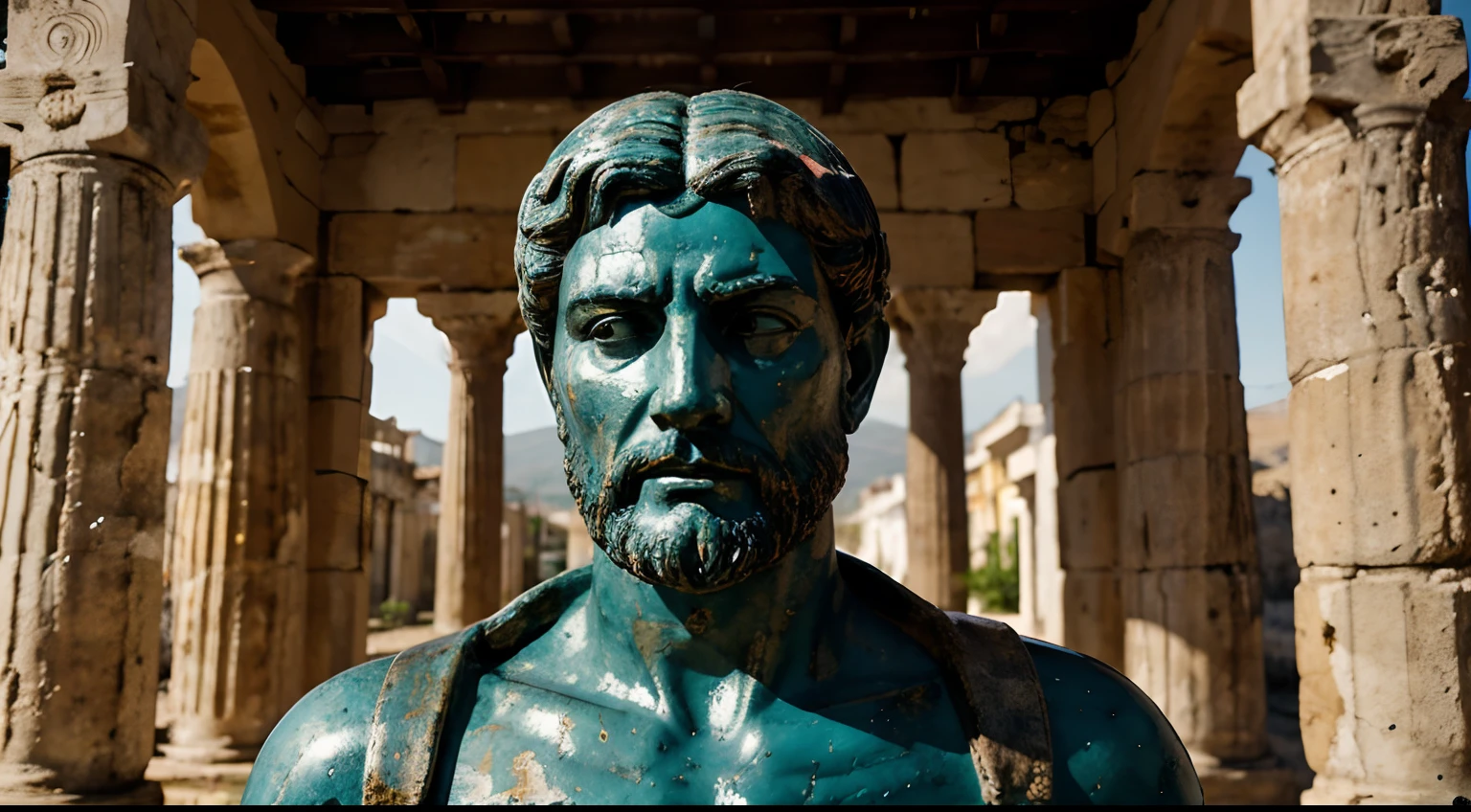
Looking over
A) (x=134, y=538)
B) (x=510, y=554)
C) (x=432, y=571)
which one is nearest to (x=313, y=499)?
(x=134, y=538)

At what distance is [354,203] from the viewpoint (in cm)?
859

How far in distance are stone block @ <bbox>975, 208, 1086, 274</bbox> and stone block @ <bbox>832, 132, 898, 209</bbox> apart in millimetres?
686

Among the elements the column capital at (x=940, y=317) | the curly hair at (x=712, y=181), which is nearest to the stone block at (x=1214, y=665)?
the column capital at (x=940, y=317)

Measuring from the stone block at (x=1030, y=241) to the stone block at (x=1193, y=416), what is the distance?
4.50 feet

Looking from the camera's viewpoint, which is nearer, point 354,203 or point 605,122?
point 605,122

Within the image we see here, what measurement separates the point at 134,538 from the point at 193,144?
190cm

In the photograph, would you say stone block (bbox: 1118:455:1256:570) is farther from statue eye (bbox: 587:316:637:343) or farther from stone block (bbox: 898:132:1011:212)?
statue eye (bbox: 587:316:637:343)

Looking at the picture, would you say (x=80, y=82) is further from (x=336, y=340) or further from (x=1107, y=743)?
(x=1107, y=743)

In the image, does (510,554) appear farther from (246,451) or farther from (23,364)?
(23,364)

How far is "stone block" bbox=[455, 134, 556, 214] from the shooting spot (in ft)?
28.1

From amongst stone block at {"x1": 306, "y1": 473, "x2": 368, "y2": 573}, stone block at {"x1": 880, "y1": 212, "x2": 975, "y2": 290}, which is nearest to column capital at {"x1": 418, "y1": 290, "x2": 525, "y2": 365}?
stone block at {"x1": 306, "y1": 473, "x2": 368, "y2": 573}

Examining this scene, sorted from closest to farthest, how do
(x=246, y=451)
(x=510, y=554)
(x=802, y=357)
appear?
(x=802, y=357), (x=246, y=451), (x=510, y=554)

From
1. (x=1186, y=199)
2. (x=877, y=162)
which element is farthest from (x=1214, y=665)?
(x=877, y=162)

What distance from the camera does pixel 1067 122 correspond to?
8453 mm
